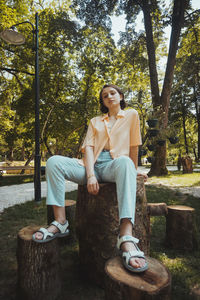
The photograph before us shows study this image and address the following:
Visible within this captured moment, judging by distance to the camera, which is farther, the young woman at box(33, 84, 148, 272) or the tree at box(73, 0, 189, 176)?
the tree at box(73, 0, 189, 176)

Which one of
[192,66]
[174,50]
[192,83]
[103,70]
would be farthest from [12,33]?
[192,83]

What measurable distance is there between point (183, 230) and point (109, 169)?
64.8 inches

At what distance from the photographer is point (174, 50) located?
9.62 m

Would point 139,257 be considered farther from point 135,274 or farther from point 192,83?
point 192,83

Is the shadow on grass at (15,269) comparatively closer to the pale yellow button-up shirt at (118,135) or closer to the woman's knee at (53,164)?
the woman's knee at (53,164)

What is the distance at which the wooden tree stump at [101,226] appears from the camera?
188 centimetres

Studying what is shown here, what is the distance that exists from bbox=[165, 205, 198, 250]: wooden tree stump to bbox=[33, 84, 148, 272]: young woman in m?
1.17

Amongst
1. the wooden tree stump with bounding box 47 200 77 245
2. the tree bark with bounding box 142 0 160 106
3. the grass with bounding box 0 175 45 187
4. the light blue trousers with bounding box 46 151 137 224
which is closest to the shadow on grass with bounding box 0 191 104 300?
the wooden tree stump with bounding box 47 200 77 245

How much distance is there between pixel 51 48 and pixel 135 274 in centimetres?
1022

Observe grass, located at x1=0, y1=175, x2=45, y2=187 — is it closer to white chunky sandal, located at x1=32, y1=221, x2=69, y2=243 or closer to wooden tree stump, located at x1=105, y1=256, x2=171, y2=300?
white chunky sandal, located at x1=32, y1=221, x2=69, y2=243

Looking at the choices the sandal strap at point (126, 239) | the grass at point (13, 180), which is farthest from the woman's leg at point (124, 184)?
the grass at point (13, 180)

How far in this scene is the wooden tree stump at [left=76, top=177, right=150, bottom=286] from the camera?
73.9 inches

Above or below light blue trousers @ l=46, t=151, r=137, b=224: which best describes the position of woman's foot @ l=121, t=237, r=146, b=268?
below

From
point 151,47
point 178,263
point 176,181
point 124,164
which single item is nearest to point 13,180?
point 176,181
